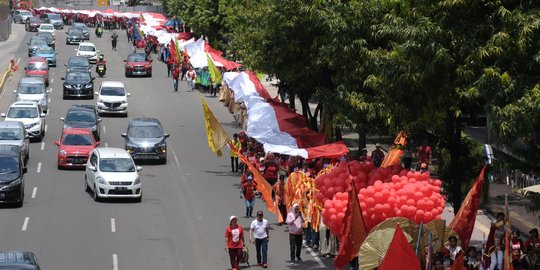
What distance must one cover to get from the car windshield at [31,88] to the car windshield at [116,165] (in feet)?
67.8

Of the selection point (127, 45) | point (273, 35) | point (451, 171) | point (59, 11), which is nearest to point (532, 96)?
point (451, 171)

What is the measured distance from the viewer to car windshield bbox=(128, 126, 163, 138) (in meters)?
45.8

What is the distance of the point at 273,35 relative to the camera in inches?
1713

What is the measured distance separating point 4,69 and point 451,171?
54.5 m

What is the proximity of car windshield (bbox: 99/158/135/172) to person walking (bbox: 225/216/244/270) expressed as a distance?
11.0 m

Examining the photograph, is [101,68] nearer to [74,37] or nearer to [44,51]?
[44,51]

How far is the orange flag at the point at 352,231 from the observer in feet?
82.3

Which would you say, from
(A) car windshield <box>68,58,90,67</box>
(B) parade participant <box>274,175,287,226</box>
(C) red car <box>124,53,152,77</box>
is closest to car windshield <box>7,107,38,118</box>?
(B) parade participant <box>274,175,287,226</box>

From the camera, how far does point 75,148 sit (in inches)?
1729

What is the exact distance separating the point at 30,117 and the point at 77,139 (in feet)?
19.9

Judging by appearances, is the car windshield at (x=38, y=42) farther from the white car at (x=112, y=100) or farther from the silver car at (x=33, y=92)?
the white car at (x=112, y=100)

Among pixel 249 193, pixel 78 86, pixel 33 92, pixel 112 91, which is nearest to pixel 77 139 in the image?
pixel 249 193

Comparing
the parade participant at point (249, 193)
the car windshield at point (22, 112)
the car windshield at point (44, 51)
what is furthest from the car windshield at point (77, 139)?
the car windshield at point (44, 51)

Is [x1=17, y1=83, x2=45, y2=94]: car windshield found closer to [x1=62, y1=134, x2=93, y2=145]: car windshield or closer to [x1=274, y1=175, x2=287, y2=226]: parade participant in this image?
[x1=62, y1=134, x2=93, y2=145]: car windshield
